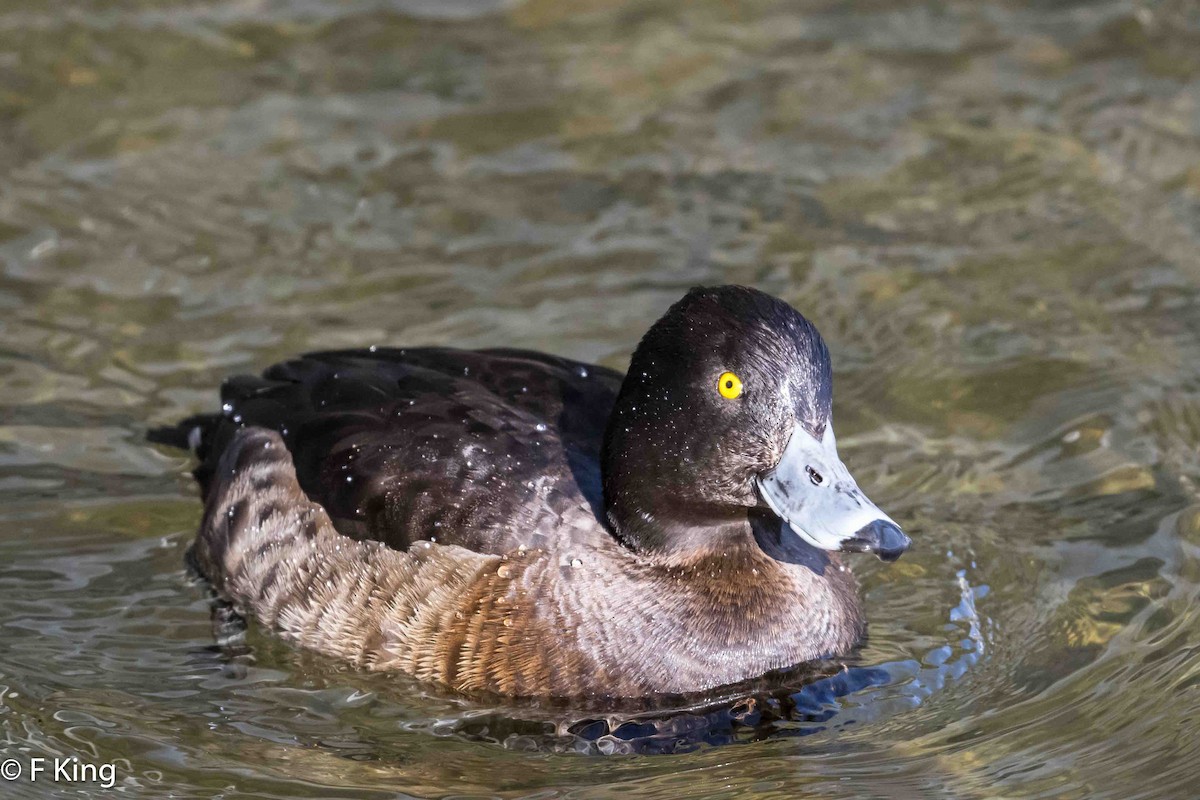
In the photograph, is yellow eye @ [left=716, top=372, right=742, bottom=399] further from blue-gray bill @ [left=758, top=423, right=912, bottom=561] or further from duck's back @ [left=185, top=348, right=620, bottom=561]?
duck's back @ [left=185, top=348, right=620, bottom=561]

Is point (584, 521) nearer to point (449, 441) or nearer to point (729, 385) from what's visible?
point (449, 441)

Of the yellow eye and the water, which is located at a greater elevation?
the yellow eye

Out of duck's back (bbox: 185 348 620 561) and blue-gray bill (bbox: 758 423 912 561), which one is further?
duck's back (bbox: 185 348 620 561)

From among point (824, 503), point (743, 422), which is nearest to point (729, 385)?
point (743, 422)

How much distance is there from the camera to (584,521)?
621 centimetres

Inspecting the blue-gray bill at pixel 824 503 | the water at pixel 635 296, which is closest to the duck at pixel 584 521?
the blue-gray bill at pixel 824 503

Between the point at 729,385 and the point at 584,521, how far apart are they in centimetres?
86

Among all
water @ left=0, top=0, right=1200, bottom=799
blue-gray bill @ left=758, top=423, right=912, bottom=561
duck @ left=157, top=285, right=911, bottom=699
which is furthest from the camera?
water @ left=0, top=0, right=1200, bottom=799

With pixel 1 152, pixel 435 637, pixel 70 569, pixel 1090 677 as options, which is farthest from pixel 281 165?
pixel 1090 677

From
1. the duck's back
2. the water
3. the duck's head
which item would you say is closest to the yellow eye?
the duck's head

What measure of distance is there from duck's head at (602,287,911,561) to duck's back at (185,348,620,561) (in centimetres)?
39

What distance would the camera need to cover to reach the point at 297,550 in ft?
21.5

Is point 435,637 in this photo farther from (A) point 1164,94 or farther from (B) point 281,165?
(A) point 1164,94

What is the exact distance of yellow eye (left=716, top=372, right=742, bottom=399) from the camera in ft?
18.8
